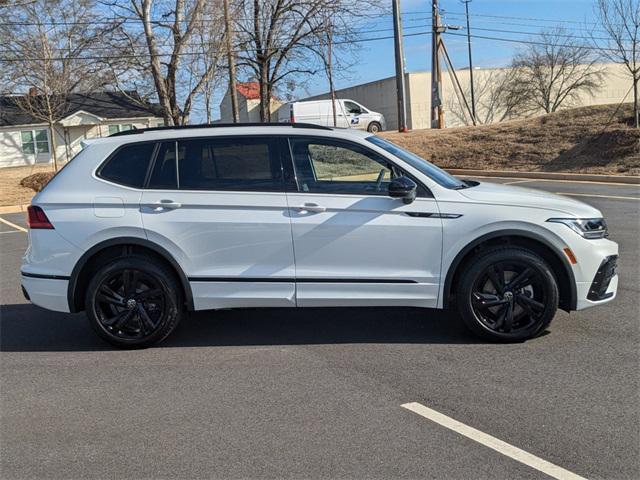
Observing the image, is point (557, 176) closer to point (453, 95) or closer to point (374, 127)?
point (374, 127)

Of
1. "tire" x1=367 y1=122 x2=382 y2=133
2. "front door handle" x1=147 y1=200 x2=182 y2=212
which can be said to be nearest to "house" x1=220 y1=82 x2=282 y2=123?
"tire" x1=367 y1=122 x2=382 y2=133

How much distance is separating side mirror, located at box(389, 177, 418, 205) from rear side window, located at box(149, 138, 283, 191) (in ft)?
3.00

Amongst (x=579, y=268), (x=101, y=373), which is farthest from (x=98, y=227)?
(x=579, y=268)

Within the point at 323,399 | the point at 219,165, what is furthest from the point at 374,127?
the point at 323,399

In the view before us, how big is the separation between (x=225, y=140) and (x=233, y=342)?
172 centimetres

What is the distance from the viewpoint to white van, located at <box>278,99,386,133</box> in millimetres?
31875

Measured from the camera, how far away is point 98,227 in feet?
17.2

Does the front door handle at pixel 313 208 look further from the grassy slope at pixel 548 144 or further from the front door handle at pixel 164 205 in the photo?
the grassy slope at pixel 548 144

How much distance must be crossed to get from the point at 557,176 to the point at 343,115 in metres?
14.0

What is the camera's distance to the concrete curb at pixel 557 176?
57.5 ft

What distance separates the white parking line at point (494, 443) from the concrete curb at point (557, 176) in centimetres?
1548

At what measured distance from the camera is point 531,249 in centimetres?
516

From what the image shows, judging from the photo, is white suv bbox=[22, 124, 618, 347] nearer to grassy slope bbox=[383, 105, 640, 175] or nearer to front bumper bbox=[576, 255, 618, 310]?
front bumper bbox=[576, 255, 618, 310]

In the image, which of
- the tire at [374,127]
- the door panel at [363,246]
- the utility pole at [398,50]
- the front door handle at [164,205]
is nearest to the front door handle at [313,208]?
the door panel at [363,246]
